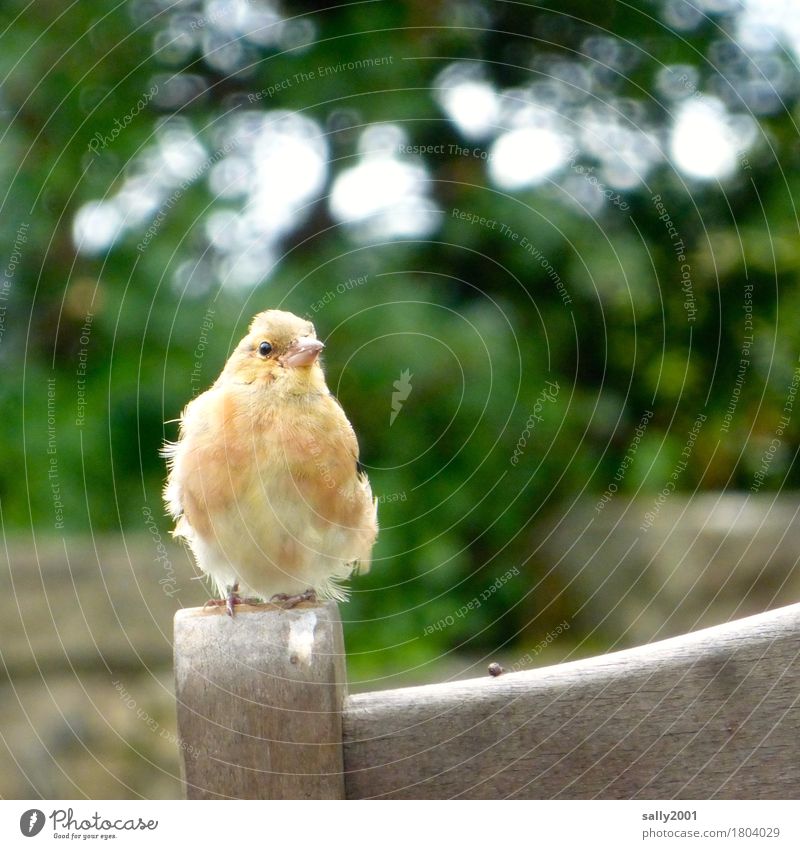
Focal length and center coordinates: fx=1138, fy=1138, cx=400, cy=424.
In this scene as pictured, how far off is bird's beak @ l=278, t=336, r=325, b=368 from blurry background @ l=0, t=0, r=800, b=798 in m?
0.46

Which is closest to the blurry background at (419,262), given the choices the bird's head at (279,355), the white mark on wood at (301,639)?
the bird's head at (279,355)

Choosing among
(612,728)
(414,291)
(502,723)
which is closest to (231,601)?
(502,723)

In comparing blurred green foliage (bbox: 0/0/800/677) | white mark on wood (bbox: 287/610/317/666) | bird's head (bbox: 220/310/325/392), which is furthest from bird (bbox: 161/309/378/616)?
white mark on wood (bbox: 287/610/317/666)

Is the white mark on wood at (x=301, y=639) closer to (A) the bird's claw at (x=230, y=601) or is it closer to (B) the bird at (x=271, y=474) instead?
(A) the bird's claw at (x=230, y=601)

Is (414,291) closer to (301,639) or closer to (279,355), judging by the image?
(279,355)

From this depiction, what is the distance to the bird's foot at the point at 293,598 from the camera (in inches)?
73.7

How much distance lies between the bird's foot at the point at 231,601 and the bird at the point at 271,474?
0.01m

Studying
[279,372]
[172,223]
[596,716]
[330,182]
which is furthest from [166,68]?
[596,716]

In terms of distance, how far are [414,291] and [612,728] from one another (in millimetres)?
1402

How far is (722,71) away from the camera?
2.47 meters

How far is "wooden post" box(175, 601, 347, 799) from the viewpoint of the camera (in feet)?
4.26

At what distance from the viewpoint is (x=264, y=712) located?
130 centimetres

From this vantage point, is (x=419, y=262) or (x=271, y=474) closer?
(x=271, y=474)

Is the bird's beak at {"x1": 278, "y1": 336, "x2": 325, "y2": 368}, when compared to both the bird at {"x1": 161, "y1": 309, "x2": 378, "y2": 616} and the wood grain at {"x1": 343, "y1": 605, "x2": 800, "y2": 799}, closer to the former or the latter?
the bird at {"x1": 161, "y1": 309, "x2": 378, "y2": 616}
